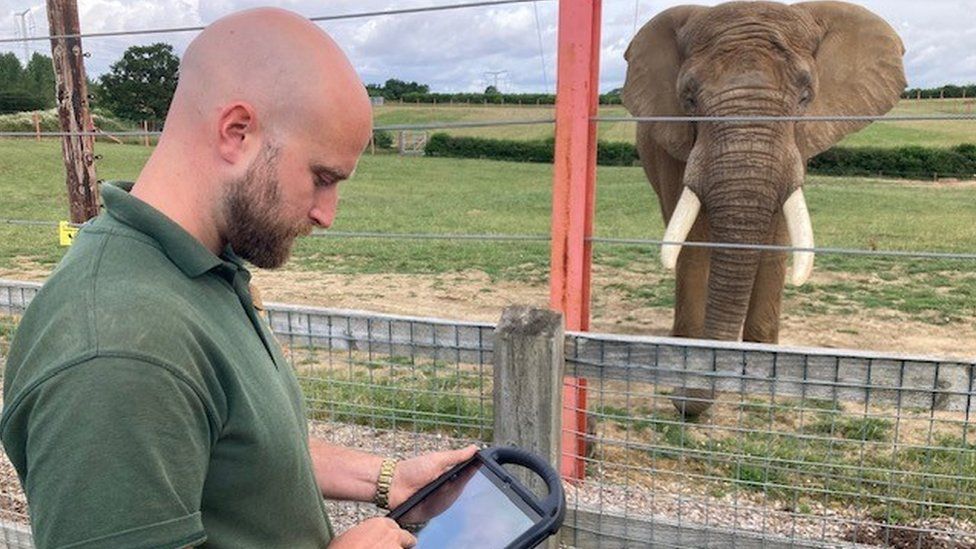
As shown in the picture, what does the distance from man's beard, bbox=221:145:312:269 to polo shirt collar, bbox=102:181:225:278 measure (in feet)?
0.24

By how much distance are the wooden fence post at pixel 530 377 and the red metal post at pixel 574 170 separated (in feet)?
1.40

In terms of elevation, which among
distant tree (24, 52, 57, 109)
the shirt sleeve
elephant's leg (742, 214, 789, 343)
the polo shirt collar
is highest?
distant tree (24, 52, 57, 109)

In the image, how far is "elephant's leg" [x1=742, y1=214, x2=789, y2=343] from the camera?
5867 millimetres

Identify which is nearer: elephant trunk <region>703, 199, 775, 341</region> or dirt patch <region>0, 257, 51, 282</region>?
elephant trunk <region>703, 199, 775, 341</region>

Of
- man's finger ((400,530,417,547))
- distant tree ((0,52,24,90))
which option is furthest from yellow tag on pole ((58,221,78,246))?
distant tree ((0,52,24,90))

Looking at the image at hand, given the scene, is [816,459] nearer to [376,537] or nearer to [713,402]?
[713,402]

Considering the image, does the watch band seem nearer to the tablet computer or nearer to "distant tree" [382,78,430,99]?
the tablet computer

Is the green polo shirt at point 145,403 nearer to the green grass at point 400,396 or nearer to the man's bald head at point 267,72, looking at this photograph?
the man's bald head at point 267,72

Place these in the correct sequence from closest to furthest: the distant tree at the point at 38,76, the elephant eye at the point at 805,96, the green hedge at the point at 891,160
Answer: the elephant eye at the point at 805,96 < the green hedge at the point at 891,160 < the distant tree at the point at 38,76

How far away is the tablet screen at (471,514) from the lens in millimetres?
1435

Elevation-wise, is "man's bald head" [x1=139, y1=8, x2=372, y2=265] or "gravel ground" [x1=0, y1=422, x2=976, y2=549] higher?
"man's bald head" [x1=139, y1=8, x2=372, y2=265]

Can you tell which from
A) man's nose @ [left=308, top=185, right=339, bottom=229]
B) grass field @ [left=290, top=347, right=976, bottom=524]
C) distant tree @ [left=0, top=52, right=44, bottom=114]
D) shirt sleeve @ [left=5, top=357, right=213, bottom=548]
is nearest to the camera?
shirt sleeve @ [left=5, top=357, right=213, bottom=548]

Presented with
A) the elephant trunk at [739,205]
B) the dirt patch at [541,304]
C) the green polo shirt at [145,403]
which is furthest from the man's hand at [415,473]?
the dirt patch at [541,304]

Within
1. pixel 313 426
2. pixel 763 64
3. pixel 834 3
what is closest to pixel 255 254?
pixel 313 426
